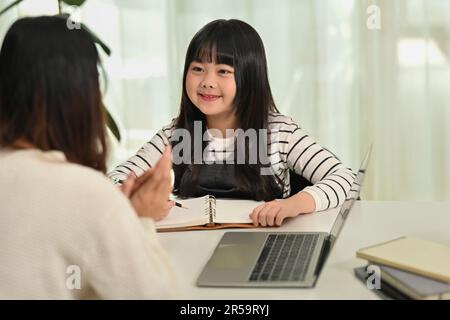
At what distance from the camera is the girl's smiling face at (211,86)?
6.01 ft

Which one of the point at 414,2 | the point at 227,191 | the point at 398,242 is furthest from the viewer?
the point at 414,2

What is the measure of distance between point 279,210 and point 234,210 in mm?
144

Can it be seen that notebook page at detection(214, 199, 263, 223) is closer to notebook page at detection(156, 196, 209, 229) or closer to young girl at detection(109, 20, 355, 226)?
notebook page at detection(156, 196, 209, 229)

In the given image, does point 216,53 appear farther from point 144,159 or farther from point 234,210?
point 234,210

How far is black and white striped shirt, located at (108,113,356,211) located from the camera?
1.71 meters

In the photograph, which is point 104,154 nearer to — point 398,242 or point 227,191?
point 398,242

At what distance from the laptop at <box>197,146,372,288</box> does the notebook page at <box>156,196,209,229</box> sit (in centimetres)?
10

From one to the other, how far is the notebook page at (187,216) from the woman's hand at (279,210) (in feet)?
0.39

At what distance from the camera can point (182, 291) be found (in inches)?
42.9

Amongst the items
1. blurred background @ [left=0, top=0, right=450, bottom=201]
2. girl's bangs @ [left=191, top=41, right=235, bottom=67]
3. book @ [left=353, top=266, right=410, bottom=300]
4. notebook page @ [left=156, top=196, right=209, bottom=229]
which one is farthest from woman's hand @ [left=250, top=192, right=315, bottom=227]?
blurred background @ [left=0, top=0, right=450, bottom=201]

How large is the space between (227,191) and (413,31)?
168cm

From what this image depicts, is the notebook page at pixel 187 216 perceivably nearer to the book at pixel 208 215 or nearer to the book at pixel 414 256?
the book at pixel 208 215

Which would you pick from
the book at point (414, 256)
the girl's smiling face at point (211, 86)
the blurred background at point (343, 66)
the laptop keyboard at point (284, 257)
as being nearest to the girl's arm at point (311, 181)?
the laptop keyboard at point (284, 257)
